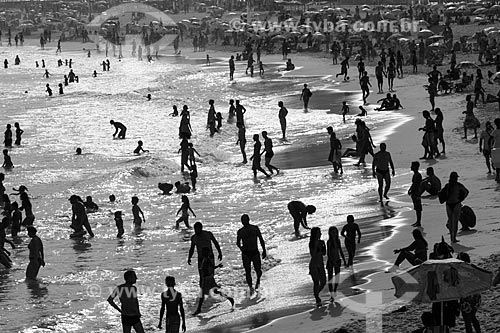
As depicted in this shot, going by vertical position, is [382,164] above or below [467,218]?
above

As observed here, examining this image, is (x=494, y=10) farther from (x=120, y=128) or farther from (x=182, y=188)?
(x=182, y=188)

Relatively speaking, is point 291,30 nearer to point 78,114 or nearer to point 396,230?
point 78,114

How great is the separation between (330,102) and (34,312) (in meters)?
23.5

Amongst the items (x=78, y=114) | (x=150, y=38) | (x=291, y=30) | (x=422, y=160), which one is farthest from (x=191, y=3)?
(x=422, y=160)

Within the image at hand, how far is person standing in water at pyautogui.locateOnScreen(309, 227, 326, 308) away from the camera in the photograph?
38.1ft

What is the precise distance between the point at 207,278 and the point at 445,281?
4870 millimetres

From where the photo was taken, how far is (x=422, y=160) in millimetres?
20922

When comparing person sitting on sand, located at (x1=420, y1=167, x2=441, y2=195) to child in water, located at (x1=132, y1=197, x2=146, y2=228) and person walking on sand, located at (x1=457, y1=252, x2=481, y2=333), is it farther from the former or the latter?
person walking on sand, located at (x1=457, y1=252, x2=481, y2=333)

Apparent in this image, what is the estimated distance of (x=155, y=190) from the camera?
904 inches

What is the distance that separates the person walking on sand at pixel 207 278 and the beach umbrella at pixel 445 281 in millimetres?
4349

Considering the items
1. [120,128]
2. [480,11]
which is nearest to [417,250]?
[120,128]

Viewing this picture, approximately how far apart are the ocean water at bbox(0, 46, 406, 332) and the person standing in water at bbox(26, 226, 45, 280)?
0.69 feet

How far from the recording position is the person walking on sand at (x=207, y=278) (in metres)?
12.3

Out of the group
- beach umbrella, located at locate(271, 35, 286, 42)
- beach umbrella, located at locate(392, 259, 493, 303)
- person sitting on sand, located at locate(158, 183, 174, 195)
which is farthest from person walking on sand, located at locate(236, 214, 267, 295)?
beach umbrella, located at locate(271, 35, 286, 42)
